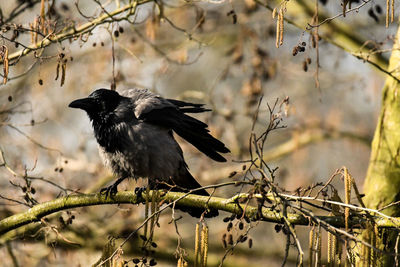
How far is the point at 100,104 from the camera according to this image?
275 inches

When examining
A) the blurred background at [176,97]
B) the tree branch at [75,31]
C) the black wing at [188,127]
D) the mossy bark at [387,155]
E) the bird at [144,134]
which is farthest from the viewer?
the blurred background at [176,97]

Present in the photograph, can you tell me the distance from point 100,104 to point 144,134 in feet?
2.50

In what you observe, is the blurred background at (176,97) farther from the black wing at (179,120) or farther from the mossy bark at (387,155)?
the mossy bark at (387,155)

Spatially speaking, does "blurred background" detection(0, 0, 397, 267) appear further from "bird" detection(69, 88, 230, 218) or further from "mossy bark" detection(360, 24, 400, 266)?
"mossy bark" detection(360, 24, 400, 266)

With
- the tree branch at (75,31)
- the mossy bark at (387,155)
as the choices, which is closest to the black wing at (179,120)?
the tree branch at (75,31)

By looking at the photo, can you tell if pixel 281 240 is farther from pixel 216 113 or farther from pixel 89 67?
pixel 89 67

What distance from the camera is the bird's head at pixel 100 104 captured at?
6.90 meters

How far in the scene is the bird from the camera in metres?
6.57

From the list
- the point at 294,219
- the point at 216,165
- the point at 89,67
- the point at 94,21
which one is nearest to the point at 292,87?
the point at 216,165

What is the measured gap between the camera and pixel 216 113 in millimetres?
8977

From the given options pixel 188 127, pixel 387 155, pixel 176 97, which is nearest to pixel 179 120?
pixel 188 127

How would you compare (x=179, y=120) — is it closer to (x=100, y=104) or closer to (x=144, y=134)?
(x=144, y=134)

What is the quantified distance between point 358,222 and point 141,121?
3360mm

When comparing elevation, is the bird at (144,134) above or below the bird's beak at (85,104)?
below
